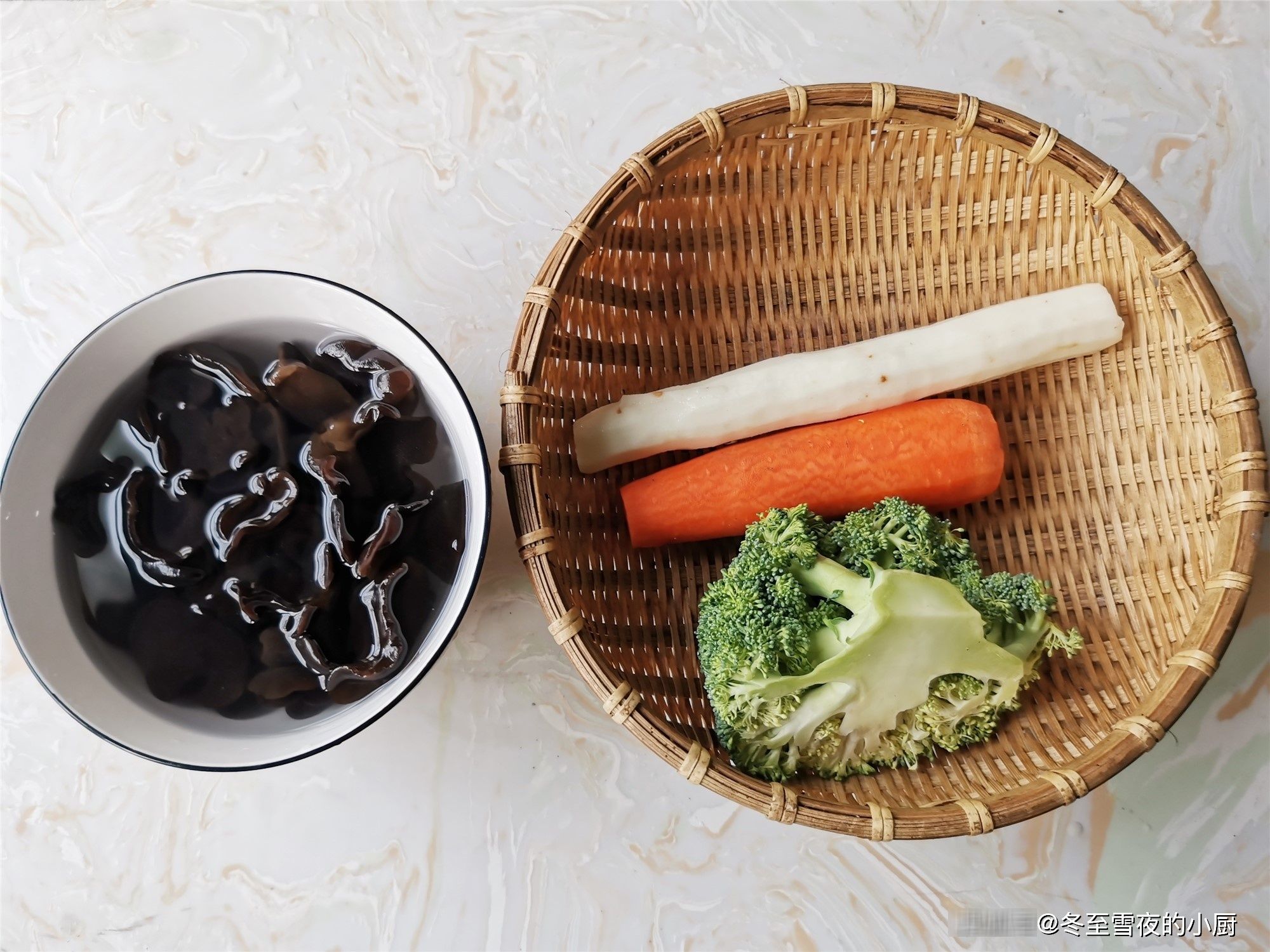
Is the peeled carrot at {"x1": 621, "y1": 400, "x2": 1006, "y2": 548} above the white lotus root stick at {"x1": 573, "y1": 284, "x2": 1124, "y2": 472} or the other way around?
the other way around

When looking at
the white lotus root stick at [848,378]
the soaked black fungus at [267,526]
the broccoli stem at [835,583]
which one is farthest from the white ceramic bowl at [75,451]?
the broccoli stem at [835,583]

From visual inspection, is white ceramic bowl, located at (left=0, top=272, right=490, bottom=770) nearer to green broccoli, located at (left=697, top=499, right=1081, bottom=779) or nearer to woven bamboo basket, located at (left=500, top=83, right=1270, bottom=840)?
woven bamboo basket, located at (left=500, top=83, right=1270, bottom=840)

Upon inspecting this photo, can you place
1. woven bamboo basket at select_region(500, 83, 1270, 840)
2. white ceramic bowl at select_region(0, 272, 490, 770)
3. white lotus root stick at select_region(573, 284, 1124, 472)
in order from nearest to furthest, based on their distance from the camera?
white ceramic bowl at select_region(0, 272, 490, 770) < woven bamboo basket at select_region(500, 83, 1270, 840) < white lotus root stick at select_region(573, 284, 1124, 472)

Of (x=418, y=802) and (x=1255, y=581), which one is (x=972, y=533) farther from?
(x=418, y=802)

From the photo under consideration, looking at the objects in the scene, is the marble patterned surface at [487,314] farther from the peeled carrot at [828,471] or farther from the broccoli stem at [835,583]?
the broccoli stem at [835,583]

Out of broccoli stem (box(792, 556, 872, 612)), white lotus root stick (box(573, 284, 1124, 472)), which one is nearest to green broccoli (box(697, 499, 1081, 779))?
broccoli stem (box(792, 556, 872, 612))
